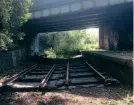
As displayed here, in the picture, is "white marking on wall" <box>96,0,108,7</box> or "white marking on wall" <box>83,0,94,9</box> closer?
"white marking on wall" <box>96,0,108,7</box>

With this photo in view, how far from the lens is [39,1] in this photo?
17438 mm

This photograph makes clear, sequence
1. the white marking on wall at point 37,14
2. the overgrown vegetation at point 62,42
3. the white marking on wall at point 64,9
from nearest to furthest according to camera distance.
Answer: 1. the white marking on wall at point 64,9
2. the white marking on wall at point 37,14
3. the overgrown vegetation at point 62,42

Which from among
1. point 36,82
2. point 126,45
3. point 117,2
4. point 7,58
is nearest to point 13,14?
point 7,58

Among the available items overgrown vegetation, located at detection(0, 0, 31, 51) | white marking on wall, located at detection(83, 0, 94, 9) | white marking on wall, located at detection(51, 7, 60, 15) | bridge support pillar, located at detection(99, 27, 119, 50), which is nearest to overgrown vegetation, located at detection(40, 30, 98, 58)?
bridge support pillar, located at detection(99, 27, 119, 50)

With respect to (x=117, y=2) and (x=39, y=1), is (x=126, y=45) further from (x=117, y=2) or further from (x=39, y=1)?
(x=39, y=1)

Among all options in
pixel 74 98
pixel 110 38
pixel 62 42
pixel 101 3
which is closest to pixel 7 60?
pixel 101 3

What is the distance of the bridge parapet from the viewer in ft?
47.5

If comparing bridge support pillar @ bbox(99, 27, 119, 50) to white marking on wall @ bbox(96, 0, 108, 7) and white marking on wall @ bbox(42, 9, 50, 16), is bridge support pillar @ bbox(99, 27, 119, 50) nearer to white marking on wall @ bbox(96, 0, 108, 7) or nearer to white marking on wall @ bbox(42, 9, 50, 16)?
white marking on wall @ bbox(96, 0, 108, 7)

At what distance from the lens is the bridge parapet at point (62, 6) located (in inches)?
570

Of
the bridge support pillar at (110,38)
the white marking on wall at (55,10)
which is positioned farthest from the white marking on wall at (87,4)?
the bridge support pillar at (110,38)

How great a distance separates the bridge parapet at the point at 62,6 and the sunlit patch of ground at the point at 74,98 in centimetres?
896

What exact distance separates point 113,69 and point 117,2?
6497 millimetres

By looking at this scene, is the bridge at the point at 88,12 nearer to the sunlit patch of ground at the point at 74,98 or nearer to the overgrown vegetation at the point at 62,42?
the sunlit patch of ground at the point at 74,98

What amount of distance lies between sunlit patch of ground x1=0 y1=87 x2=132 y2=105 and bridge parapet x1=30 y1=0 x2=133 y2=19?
8955 mm
